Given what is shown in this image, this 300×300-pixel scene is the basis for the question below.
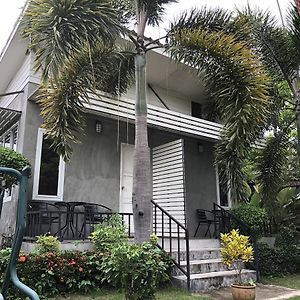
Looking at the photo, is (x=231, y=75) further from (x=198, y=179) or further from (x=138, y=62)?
(x=198, y=179)

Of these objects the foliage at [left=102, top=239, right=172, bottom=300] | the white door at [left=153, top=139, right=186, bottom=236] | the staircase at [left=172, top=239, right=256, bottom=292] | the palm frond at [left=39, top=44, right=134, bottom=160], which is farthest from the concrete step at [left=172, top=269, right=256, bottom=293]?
the palm frond at [left=39, top=44, right=134, bottom=160]

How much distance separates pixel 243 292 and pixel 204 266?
4.98 feet

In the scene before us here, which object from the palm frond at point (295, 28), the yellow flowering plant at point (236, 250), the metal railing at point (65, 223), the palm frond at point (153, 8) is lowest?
the yellow flowering plant at point (236, 250)

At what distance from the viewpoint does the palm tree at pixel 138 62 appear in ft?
18.1

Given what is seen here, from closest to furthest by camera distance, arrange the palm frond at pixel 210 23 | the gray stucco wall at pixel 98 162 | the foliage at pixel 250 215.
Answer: the palm frond at pixel 210 23, the gray stucco wall at pixel 98 162, the foliage at pixel 250 215

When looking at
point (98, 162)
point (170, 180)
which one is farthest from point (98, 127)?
point (170, 180)

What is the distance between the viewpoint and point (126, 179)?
30.5 ft

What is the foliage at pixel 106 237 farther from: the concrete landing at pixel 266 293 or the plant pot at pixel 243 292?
the plant pot at pixel 243 292

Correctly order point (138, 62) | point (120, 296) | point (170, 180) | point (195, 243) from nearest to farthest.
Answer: point (120, 296) < point (138, 62) < point (195, 243) < point (170, 180)

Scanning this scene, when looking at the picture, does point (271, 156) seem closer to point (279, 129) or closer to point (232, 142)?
point (279, 129)

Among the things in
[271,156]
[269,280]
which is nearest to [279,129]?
[271,156]

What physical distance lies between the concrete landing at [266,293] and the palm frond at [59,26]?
15.8 ft

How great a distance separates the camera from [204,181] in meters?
10.9

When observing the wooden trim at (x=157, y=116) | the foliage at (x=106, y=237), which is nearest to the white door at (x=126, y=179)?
the wooden trim at (x=157, y=116)
